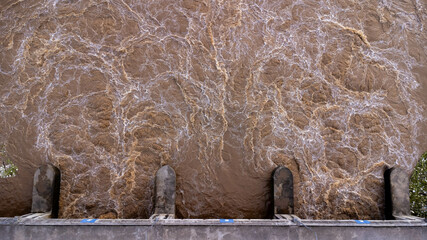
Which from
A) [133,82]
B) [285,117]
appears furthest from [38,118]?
Result: [285,117]

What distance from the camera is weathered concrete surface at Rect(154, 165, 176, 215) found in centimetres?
558

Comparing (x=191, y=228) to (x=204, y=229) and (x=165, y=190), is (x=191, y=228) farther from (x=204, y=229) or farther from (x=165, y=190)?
(x=165, y=190)

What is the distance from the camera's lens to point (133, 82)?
602 cm

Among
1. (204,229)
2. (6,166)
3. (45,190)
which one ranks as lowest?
(204,229)

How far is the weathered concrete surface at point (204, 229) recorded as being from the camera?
4977mm

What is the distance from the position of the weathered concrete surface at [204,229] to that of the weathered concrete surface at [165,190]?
1.67ft

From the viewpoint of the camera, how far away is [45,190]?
5.54m

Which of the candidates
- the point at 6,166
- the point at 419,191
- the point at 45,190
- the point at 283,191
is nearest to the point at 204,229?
the point at 283,191

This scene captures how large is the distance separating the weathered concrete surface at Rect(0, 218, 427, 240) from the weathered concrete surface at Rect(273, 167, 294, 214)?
19.7 inches

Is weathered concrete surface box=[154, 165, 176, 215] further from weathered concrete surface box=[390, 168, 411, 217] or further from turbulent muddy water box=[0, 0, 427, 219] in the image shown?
weathered concrete surface box=[390, 168, 411, 217]

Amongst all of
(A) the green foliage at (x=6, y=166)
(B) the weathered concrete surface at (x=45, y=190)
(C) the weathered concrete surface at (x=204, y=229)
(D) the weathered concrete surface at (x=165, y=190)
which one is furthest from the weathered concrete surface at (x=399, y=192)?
(A) the green foliage at (x=6, y=166)

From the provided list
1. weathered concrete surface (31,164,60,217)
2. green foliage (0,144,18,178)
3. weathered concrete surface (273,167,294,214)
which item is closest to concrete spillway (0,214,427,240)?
weathered concrete surface (31,164,60,217)

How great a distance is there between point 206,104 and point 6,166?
143 inches

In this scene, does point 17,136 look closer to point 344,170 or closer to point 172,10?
point 172,10
